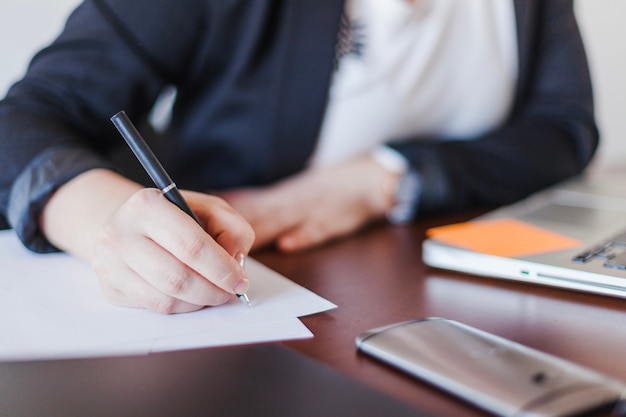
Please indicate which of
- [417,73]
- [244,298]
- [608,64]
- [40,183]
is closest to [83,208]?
[40,183]

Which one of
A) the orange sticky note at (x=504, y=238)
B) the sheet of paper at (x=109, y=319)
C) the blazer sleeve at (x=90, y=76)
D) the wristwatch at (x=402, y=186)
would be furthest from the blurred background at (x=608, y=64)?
the sheet of paper at (x=109, y=319)

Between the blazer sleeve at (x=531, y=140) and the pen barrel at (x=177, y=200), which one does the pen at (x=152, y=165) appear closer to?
the pen barrel at (x=177, y=200)

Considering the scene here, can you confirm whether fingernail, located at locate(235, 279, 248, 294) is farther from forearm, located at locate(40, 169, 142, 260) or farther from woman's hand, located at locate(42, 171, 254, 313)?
forearm, located at locate(40, 169, 142, 260)

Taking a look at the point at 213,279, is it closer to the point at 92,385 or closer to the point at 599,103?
the point at 92,385

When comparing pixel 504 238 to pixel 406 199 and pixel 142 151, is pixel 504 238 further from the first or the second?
pixel 142 151

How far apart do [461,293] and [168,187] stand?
0.77 feet

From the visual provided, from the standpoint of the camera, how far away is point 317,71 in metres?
0.82

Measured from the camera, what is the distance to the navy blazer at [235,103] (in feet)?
2.24

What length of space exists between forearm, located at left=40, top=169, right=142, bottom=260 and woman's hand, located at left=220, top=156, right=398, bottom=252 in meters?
0.16

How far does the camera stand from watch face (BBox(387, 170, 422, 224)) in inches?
32.5

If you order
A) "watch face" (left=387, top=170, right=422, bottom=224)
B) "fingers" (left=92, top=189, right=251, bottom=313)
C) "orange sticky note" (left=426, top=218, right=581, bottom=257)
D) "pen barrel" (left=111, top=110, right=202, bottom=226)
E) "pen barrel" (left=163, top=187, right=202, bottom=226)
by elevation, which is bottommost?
"watch face" (left=387, top=170, right=422, bottom=224)

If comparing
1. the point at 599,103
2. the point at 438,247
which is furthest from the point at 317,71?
the point at 599,103

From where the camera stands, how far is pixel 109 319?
1.61ft

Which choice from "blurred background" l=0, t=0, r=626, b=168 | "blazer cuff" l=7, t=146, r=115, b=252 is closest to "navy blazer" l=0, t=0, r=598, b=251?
"blazer cuff" l=7, t=146, r=115, b=252
